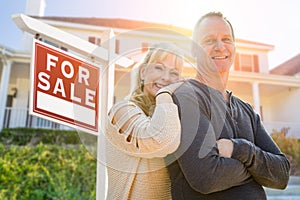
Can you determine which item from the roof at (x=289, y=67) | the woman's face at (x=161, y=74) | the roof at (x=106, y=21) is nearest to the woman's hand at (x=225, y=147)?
the woman's face at (x=161, y=74)

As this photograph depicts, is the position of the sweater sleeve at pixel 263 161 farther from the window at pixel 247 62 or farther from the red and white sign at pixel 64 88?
the window at pixel 247 62

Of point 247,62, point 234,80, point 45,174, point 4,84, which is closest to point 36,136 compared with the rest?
point 4,84

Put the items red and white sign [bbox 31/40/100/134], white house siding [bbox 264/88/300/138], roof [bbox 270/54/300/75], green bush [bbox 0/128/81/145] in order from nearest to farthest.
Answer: red and white sign [bbox 31/40/100/134]
green bush [bbox 0/128/81/145]
white house siding [bbox 264/88/300/138]
roof [bbox 270/54/300/75]

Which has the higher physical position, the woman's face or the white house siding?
the white house siding

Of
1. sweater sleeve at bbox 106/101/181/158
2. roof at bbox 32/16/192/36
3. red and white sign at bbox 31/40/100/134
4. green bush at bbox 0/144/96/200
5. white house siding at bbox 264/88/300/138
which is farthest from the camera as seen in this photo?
white house siding at bbox 264/88/300/138

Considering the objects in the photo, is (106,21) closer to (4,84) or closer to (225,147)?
(4,84)

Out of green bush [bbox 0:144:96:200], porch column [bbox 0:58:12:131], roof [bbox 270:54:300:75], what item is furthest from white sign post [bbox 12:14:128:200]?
roof [bbox 270:54:300:75]

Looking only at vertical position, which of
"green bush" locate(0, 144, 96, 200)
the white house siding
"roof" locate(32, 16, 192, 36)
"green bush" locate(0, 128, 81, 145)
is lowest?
"green bush" locate(0, 144, 96, 200)

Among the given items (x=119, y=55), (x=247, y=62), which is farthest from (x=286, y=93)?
(x=119, y=55)

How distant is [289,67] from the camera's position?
45.3ft

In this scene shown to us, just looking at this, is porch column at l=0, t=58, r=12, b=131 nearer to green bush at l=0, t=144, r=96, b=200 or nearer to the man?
green bush at l=0, t=144, r=96, b=200

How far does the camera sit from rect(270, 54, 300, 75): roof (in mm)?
12914

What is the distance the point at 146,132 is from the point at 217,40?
504 mm

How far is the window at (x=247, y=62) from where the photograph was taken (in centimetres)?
1237
